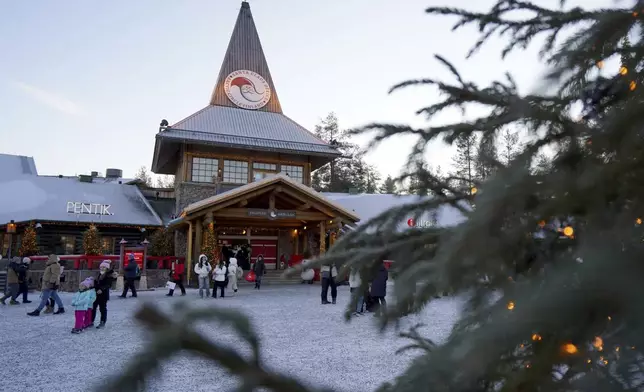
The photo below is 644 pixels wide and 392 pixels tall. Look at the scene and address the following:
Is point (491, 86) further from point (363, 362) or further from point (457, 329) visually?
point (363, 362)

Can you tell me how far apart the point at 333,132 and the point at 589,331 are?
49.9 meters

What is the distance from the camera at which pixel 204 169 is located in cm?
2267

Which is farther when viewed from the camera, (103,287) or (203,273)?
(203,273)

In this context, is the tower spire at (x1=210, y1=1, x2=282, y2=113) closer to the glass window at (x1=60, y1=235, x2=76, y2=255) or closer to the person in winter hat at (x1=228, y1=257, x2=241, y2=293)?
the glass window at (x1=60, y1=235, x2=76, y2=255)

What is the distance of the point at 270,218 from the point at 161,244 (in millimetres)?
8286

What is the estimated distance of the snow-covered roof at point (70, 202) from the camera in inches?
934

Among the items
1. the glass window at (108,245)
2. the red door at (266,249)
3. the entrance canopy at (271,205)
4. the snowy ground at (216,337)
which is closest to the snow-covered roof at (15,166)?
the glass window at (108,245)

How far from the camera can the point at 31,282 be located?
58.2ft

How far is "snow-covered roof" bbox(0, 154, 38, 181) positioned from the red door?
Answer: 1646cm

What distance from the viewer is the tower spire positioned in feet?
86.4

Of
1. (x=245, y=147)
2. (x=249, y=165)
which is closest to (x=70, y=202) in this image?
(x=249, y=165)

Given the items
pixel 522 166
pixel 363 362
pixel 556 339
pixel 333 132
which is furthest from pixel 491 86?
pixel 333 132

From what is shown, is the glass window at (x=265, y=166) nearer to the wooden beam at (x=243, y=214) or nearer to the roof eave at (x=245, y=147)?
the roof eave at (x=245, y=147)

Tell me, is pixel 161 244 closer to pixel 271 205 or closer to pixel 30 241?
pixel 30 241
